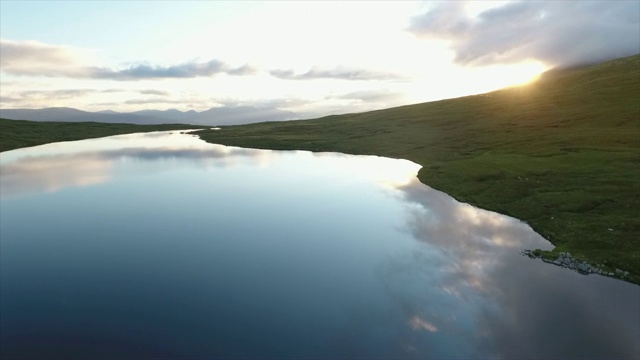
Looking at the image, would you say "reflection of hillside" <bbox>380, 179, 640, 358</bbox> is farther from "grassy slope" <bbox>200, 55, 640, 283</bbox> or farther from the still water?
"grassy slope" <bbox>200, 55, 640, 283</bbox>

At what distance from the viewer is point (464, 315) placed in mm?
25312

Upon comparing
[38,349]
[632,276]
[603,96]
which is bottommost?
[632,276]

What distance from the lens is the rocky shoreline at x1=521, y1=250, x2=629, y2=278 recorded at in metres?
31.7

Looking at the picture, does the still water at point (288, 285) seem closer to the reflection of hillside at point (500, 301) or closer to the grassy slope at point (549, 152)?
the reflection of hillside at point (500, 301)

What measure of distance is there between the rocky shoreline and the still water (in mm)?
1111

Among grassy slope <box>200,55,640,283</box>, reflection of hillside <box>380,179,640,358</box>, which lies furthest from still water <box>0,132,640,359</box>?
grassy slope <box>200,55,640,283</box>

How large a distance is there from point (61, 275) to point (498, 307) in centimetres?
3101

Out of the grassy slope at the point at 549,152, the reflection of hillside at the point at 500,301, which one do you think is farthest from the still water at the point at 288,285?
the grassy slope at the point at 549,152

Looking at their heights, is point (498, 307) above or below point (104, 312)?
below

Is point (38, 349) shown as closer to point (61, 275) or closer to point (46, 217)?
point (61, 275)

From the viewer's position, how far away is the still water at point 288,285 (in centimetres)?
2202

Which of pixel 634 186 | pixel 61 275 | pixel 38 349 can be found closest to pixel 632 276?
pixel 634 186

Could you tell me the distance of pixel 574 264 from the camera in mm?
33594

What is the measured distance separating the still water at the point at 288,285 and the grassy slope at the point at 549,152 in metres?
4.56
